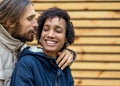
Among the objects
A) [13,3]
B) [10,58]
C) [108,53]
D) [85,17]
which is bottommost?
[108,53]

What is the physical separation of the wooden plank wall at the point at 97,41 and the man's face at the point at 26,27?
262cm

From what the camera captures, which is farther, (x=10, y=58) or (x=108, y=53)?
(x=108, y=53)

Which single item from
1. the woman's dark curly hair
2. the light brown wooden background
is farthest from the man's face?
the light brown wooden background

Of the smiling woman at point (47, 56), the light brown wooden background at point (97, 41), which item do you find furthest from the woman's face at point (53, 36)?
the light brown wooden background at point (97, 41)

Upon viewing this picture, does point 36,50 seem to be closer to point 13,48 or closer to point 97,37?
point 13,48

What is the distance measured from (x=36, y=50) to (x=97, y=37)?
106 inches

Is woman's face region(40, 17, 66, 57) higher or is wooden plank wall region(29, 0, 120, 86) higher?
woman's face region(40, 17, 66, 57)

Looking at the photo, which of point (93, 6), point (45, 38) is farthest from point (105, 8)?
point (45, 38)

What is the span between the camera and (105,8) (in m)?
5.52

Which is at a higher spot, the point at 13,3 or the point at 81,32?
the point at 13,3

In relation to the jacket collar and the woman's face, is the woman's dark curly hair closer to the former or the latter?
the woman's face

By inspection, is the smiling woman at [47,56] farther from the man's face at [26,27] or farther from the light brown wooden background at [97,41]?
the light brown wooden background at [97,41]

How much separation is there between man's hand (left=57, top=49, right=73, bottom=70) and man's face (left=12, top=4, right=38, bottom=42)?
0.25 m

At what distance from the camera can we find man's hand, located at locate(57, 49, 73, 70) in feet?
9.72
